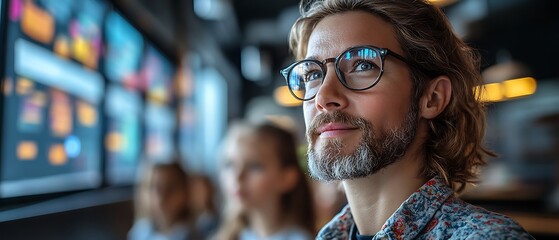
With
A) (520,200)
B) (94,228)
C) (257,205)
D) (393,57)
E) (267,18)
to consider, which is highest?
(267,18)

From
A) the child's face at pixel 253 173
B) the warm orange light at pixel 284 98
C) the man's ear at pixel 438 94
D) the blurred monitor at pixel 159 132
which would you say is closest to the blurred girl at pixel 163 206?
the blurred monitor at pixel 159 132

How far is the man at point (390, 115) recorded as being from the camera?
0.95m

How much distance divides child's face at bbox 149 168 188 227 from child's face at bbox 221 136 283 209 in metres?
0.93

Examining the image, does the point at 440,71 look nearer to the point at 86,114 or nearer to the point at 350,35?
the point at 350,35

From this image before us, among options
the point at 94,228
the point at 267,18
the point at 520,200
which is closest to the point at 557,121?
the point at 520,200

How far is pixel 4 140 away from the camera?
163 cm

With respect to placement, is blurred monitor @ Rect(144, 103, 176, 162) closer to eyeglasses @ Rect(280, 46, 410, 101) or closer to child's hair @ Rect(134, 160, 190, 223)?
child's hair @ Rect(134, 160, 190, 223)

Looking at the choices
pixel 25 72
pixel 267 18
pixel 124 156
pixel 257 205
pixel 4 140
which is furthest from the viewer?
pixel 267 18

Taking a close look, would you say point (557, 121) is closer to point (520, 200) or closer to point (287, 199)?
point (520, 200)

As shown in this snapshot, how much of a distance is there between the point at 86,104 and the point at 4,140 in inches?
33.1

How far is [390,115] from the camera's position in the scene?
3.29ft

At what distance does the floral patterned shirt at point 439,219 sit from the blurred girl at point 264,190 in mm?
1109

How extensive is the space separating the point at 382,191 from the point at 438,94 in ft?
0.94

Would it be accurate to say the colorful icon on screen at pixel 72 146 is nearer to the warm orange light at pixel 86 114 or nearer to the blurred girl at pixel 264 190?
the warm orange light at pixel 86 114
